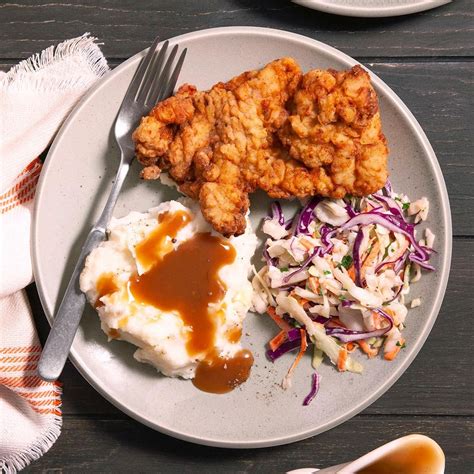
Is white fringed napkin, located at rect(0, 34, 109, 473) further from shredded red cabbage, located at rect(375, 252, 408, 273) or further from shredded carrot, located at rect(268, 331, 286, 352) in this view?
shredded red cabbage, located at rect(375, 252, 408, 273)

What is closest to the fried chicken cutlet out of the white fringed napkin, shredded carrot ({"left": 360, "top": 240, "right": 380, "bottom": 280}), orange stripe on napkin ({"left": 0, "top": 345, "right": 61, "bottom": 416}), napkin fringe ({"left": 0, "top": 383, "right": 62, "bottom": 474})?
shredded carrot ({"left": 360, "top": 240, "right": 380, "bottom": 280})

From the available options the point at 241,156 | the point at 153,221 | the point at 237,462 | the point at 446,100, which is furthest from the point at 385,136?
the point at 237,462

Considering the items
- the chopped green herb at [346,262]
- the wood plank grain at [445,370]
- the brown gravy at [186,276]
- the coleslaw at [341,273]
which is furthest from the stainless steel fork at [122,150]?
the chopped green herb at [346,262]

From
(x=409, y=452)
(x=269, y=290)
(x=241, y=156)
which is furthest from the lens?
(x=269, y=290)

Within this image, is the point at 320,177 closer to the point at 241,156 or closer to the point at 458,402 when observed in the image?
the point at 241,156

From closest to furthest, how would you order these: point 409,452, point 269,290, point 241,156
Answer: point 409,452, point 241,156, point 269,290

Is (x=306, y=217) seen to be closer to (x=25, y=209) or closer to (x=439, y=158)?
(x=439, y=158)
